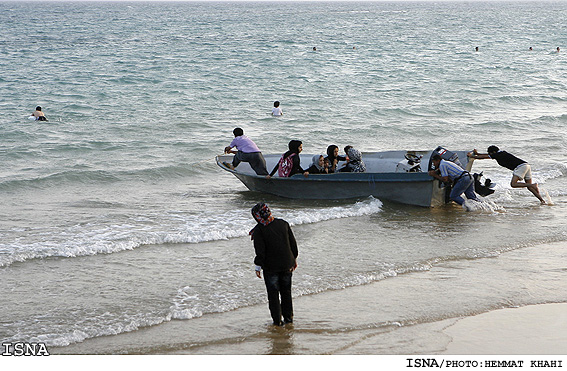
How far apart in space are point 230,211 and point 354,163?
8.25 feet

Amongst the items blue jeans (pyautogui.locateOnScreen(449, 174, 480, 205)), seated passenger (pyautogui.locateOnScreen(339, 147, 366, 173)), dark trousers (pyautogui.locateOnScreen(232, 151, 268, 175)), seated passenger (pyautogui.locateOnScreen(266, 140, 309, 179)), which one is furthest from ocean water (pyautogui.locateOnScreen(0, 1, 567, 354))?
seated passenger (pyautogui.locateOnScreen(339, 147, 366, 173))

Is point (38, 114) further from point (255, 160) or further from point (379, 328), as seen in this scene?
point (379, 328)

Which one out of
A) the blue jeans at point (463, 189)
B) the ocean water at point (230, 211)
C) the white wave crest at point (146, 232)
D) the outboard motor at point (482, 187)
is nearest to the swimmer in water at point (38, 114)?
the ocean water at point (230, 211)

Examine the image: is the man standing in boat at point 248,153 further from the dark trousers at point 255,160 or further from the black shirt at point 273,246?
the black shirt at point 273,246

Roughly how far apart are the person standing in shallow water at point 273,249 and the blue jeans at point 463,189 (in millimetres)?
6101

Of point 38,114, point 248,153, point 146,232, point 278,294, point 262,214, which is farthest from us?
point 38,114

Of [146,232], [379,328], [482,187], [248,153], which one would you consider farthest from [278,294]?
[248,153]

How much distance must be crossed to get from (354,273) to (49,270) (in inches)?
161

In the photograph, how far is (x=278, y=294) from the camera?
23.4ft

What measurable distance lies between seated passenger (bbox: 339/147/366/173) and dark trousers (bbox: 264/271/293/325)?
6.18 m

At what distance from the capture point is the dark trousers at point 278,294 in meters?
7.04

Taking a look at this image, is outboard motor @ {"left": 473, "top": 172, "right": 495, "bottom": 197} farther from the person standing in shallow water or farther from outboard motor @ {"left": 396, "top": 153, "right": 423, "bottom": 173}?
the person standing in shallow water

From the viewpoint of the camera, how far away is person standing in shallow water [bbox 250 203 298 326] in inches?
270

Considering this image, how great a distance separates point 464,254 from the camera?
9.88 meters
